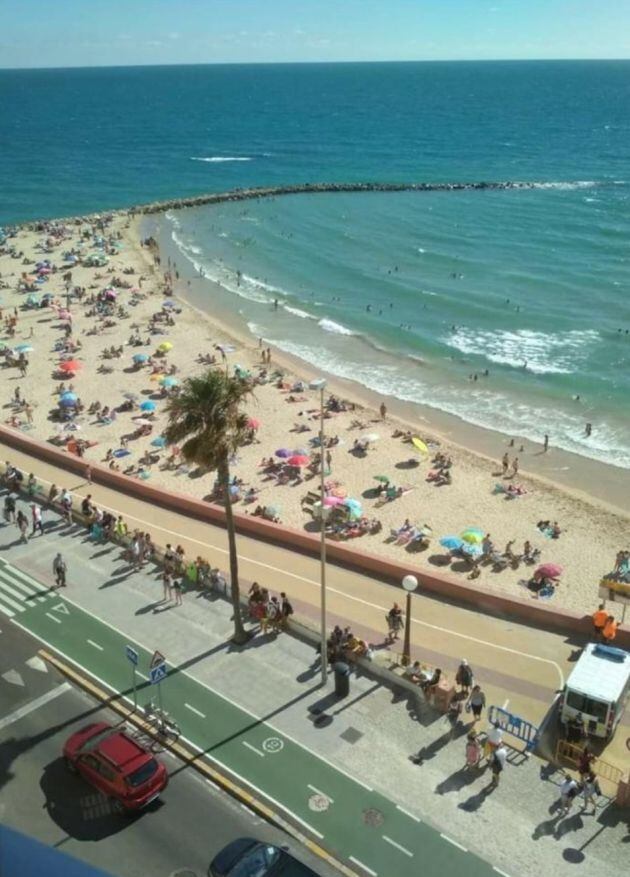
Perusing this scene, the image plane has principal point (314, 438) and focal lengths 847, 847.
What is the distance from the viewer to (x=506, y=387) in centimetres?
4356

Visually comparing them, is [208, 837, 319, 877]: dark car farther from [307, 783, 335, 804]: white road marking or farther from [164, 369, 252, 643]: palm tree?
[164, 369, 252, 643]: palm tree

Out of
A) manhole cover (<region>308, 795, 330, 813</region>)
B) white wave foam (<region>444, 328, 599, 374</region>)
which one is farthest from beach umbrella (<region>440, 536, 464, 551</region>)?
white wave foam (<region>444, 328, 599, 374</region>)

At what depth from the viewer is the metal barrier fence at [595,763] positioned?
1611 cm

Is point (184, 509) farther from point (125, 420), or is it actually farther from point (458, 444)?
point (458, 444)

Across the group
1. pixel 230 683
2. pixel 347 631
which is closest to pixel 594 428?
pixel 347 631

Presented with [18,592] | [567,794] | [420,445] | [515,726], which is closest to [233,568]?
[18,592]

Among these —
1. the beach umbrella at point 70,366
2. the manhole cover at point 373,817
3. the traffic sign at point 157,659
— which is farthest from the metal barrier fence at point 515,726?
the beach umbrella at point 70,366

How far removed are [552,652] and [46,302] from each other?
4451 cm

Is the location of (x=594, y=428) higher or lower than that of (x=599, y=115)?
lower

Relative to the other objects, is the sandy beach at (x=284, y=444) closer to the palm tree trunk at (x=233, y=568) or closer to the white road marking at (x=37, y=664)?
the palm tree trunk at (x=233, y=568)

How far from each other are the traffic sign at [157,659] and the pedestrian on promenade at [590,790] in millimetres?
8395

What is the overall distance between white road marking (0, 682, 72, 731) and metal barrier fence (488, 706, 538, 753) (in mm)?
8991

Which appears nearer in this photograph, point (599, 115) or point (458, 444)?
point (458, 444)

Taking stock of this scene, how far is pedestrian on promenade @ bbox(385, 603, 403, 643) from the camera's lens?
20375 millimetres
